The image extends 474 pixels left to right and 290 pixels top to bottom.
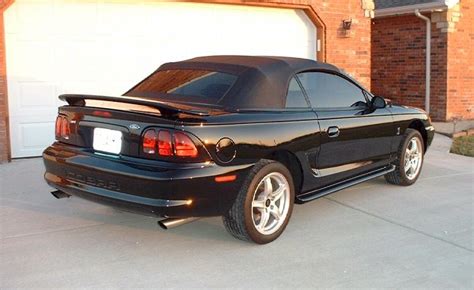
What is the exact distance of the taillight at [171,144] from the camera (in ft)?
13.0

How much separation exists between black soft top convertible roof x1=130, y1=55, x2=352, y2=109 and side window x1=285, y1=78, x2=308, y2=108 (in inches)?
2.6

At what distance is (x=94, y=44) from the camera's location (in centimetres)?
810

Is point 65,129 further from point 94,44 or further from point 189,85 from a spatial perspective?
point 94,44

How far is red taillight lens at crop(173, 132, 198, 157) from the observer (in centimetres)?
396

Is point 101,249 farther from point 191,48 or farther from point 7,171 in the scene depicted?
point 191,48

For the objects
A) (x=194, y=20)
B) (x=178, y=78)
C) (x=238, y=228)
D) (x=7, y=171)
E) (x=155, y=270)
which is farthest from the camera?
(x=194, y=20)

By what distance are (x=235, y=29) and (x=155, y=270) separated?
604 centimetres

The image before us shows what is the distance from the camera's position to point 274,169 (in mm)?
4531

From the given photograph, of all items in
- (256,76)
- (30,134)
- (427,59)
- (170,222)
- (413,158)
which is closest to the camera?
(170,222)

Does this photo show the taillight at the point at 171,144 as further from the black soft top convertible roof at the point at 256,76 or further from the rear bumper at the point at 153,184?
the black soft top convertible roof at the point at 256,76

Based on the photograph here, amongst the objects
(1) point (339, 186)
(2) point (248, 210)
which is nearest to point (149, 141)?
(2) point (248, 210)

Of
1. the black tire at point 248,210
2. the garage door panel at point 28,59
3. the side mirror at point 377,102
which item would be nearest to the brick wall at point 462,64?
the side mirror at point 377,102

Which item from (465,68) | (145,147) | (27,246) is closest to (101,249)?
(27,246)

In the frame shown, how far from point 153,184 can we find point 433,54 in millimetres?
9914
